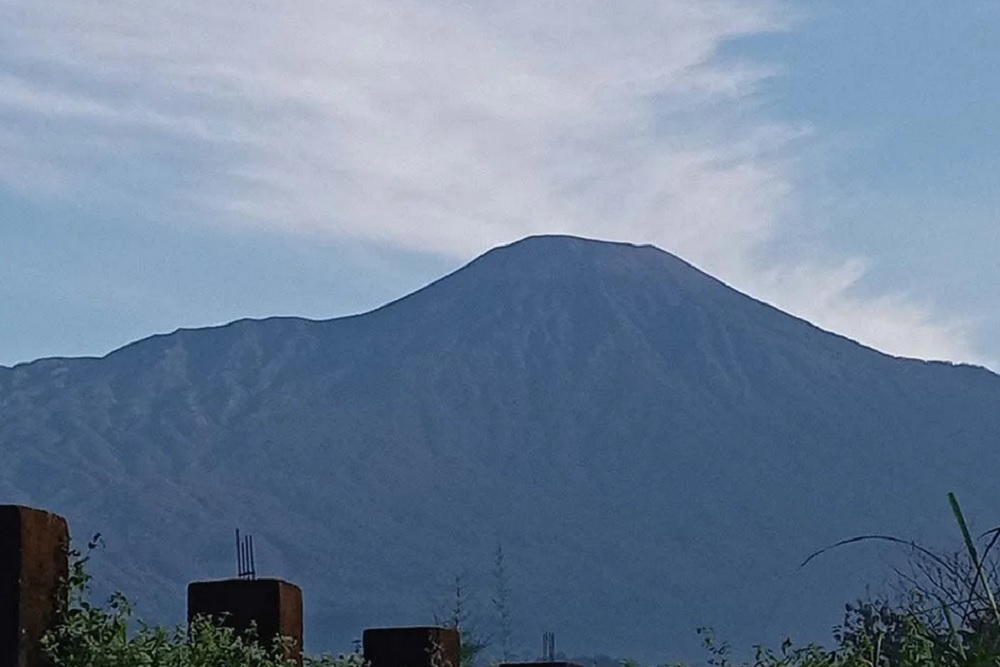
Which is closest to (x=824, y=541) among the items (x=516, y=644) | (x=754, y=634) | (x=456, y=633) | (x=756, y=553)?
(x=756, y=553)

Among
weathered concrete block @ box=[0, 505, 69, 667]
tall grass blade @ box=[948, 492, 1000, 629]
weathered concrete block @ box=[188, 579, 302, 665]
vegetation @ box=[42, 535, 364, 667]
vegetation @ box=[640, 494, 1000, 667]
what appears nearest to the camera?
tall grass blade @ box=[948, 492, 1000, 629]

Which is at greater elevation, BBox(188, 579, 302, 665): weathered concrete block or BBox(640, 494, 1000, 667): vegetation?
BBox(188, 579, 302, 665): weathered concrete block

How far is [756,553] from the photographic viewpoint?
19325 cm

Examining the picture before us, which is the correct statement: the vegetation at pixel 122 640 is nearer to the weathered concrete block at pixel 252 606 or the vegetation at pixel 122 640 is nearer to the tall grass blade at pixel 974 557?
the weathered concrete block at pixel 252 606

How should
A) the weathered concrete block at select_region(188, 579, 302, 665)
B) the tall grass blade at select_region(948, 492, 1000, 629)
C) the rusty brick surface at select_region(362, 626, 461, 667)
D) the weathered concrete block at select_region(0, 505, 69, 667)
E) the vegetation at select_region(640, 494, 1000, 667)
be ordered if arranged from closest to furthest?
the tall grass blade at select_region(948, 492, 1000, 629)
the vegetation at select_region(640, 494, 1000, 667)
the weathered concrete block at select_region(0, 505, 69, 667)
the weathered concrete block at select_region(188, 579, 302, 665)
the rusty brick surface at select_region(362, 626, 461, 667)

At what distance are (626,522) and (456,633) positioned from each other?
193875 mm

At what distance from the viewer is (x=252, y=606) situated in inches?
240

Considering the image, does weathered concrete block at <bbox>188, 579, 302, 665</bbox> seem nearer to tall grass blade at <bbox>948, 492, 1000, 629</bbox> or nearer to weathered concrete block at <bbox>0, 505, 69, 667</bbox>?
weathered concrete block at <bbox>0, 505, 69, 667</bbox>

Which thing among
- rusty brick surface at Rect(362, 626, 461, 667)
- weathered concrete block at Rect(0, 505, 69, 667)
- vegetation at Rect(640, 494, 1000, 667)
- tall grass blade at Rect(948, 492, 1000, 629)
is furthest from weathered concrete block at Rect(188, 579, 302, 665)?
tall grass blade at Rect(948, 492, 1000, 629)

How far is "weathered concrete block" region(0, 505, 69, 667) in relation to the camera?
5.30 meters

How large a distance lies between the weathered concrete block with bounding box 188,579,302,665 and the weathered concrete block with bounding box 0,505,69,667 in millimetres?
684

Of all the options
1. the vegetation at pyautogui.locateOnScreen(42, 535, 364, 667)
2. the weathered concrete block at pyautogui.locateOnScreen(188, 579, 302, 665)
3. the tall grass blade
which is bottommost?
the tall grass blade

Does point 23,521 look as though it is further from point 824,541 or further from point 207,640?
point 824,541

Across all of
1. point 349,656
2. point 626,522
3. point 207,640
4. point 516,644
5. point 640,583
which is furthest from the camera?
point 626,522
